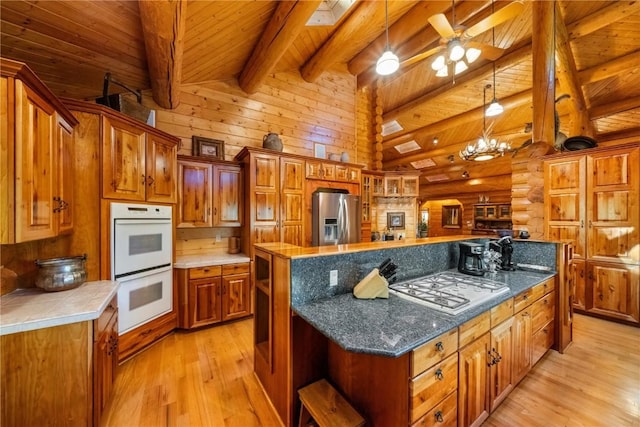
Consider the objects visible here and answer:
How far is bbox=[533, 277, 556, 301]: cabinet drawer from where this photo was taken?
6.81ft

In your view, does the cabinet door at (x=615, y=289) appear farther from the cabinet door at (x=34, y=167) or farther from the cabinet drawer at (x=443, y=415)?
the cabinet door at (x=34, y=167)

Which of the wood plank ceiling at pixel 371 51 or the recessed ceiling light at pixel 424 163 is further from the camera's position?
the recessed ceiling light at pixel 424 163

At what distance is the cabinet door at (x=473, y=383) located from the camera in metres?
1.36

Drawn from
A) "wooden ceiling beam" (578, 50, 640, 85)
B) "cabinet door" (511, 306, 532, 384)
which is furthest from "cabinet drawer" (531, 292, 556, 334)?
"wooden ceiling beam" (578, 50, 640, 85)

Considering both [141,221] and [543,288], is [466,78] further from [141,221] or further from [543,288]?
[141,221]

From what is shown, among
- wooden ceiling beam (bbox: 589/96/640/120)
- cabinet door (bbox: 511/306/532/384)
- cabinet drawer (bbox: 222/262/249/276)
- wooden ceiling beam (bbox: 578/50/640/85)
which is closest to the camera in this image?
cabinet door (bbox: 511/306/532/384)

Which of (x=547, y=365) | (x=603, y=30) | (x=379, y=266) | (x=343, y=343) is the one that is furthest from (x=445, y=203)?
(x=343, y=343)

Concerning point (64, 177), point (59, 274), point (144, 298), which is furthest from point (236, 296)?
point (64, 177)

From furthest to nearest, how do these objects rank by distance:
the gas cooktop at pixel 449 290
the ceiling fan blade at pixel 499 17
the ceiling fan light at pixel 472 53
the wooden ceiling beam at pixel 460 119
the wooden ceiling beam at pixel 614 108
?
the wooden ceiling beam at pixel 460 119
the wooden ceiling beam at pixel 614 108
the ceiling fan light at pixel 472 53
the ceiling fan blade at pixel 499 17
the gas cooktop at pixel 449 290

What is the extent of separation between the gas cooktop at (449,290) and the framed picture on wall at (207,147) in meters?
3.04

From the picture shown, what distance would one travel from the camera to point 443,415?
1.26m

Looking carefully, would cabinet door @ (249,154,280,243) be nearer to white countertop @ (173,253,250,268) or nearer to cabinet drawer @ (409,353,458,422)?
white countertop @ (173,253,250,268)

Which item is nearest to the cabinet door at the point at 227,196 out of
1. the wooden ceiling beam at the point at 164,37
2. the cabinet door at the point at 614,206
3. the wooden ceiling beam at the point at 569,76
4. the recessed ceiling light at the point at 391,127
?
the wooden ceiling beam at the point at 164,37

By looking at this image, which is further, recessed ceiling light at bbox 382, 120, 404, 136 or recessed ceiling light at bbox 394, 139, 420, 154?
recessed ceiling light at bbox 394, 139, 420, 154
